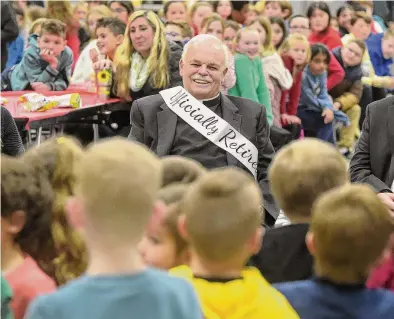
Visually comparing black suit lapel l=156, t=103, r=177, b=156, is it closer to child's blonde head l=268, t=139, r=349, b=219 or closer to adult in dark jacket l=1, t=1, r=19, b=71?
child's blonde head l=268, t=139, r=349, b=219

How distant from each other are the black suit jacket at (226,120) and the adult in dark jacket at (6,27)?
13.8 ft

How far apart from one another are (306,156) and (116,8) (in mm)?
6096

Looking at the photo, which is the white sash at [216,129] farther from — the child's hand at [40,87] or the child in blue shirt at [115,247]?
the child's hand at [40,87]

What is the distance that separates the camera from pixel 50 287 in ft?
5.98

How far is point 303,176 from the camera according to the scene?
2164 mm

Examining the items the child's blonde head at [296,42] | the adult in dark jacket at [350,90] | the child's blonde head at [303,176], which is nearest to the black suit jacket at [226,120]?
the child's blonde head at [303,176]

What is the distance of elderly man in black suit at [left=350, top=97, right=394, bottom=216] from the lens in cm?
321

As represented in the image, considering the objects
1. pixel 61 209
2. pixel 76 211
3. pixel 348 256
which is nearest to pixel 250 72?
pixel 61 209

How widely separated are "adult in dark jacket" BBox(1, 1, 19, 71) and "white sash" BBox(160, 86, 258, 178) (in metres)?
4.28

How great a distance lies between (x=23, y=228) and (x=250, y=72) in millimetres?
3900

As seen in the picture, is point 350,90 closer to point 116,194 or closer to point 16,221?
point 16,221

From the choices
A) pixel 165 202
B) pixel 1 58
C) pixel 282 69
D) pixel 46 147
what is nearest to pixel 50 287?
pixel 165 202

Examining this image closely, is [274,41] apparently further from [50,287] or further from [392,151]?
[50,287]

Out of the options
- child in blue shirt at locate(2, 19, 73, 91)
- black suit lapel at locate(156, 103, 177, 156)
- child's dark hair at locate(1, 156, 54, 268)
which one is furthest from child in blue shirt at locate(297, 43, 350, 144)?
child's dark hair at locate(1, 156, 54, 268)
